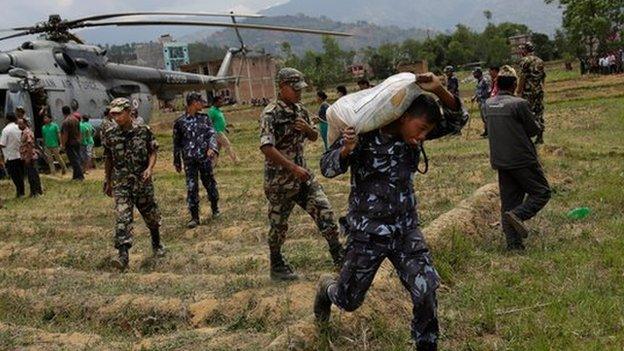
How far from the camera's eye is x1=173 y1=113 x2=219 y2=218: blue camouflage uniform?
8.54 m

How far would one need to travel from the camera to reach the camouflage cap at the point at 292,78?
5.29m

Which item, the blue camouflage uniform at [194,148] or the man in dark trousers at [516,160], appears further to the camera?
the blue camouflage uniform at [194,148]

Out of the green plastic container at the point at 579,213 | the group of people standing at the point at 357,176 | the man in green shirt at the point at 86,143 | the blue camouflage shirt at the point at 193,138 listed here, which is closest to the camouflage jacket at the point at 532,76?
the green plastic container at the point at 579,213

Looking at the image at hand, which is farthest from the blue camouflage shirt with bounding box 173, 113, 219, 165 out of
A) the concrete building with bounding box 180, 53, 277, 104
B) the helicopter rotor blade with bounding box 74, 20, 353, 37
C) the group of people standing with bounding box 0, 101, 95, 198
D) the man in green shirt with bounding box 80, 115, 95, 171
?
the concrete building with bounding box 180, 53, 277, 104

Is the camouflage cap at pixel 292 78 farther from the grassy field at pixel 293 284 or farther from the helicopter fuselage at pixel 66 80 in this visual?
the helicopter fuselage at pixel 66 80

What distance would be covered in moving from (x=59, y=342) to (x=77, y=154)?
10.4 meters

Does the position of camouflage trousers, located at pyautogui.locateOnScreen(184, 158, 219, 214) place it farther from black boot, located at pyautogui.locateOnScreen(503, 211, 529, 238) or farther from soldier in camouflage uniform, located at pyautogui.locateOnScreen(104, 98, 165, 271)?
black boot, located at pyautogui.locateOnScreen(503, 211, 529, 238)

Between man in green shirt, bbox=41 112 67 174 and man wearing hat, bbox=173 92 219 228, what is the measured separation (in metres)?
7.75

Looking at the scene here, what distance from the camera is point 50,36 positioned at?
1700cm

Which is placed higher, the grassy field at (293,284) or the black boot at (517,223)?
the black boot at (517,223)

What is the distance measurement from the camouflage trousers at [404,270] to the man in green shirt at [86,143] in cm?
1318

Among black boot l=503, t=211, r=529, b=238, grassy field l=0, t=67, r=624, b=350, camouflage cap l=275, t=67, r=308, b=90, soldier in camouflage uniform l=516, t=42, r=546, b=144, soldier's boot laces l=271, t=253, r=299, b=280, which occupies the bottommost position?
grassy field l=0, t=67, r=624, b=350

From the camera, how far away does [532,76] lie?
35.9 ft

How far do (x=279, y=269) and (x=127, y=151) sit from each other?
2.27 m
